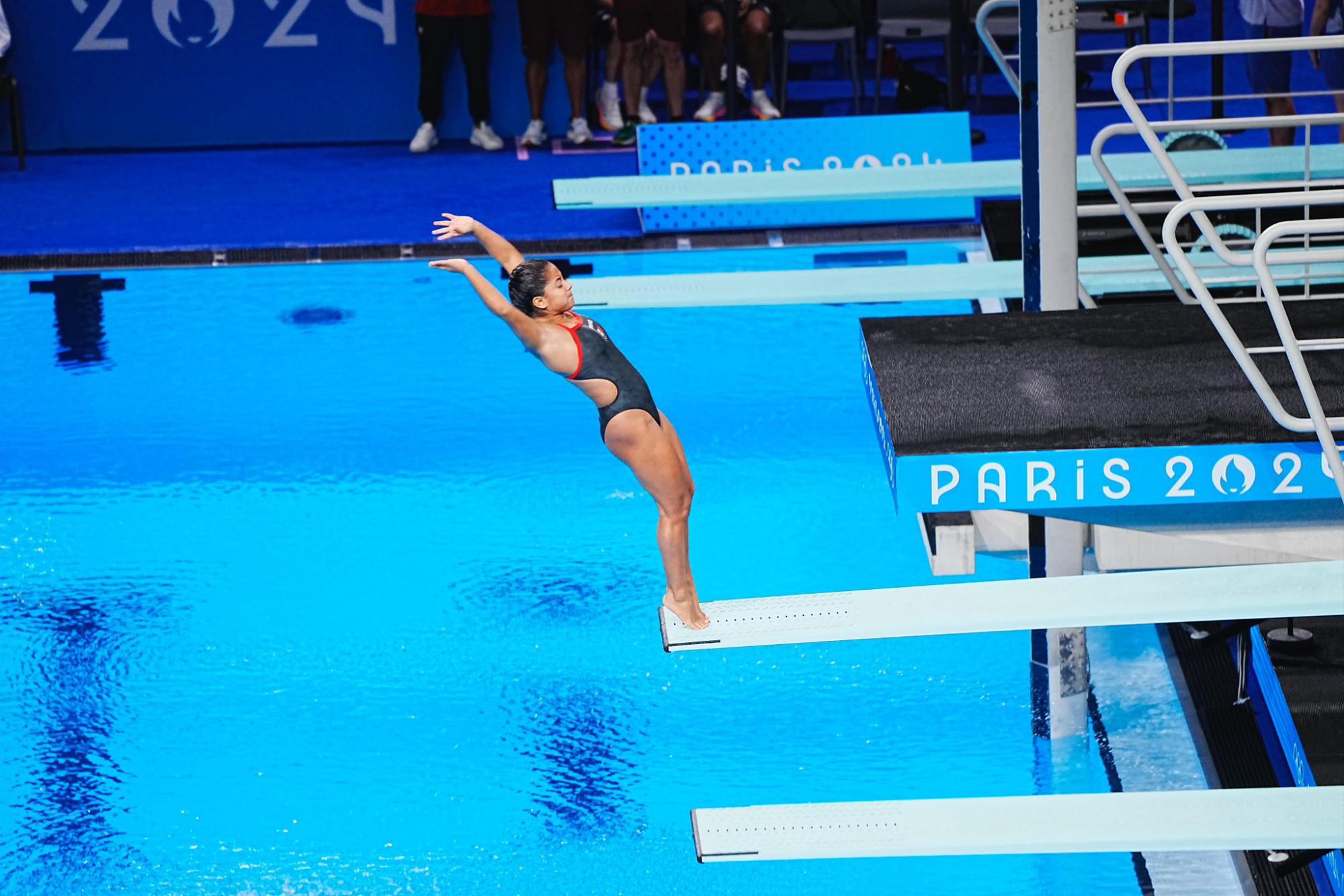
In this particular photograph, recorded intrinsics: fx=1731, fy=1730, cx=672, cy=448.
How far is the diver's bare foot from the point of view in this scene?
13.1 ft

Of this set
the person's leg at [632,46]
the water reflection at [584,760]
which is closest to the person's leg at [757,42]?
the person's leg at [632,46]

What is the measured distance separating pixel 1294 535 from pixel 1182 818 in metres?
1.46

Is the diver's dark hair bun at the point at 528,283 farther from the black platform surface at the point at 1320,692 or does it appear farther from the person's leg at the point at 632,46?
the person's leg at the point at 632,46

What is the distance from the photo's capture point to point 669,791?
607cm

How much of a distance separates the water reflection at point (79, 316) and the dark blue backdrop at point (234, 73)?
11.1ft

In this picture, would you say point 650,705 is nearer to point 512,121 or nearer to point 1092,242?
point 1092,242

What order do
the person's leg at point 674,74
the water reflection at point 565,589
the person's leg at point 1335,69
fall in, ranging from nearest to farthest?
the water reflection at point 565,589 → the person's leg at point 1335,69 → the person's leg at point 674,74

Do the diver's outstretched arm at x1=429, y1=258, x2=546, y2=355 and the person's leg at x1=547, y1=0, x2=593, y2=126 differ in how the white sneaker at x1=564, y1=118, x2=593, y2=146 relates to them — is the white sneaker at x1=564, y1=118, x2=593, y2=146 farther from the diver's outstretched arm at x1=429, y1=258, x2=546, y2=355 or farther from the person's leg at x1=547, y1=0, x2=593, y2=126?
the diver's outstretched arm at x1=429, y1=258, x2=546, y2=355

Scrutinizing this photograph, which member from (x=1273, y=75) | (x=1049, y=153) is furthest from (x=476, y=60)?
(x=1049, y=153)

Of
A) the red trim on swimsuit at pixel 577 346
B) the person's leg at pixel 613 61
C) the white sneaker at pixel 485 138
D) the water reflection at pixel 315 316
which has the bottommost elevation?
the water reflection at pixel 315 316

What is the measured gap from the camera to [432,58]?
13.9 metres

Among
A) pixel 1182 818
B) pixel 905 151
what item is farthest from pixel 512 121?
pixel 1182 818

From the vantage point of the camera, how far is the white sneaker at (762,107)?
13547 millimetres

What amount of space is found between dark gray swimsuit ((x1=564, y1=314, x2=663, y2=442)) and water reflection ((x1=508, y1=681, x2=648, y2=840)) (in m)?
2.34
